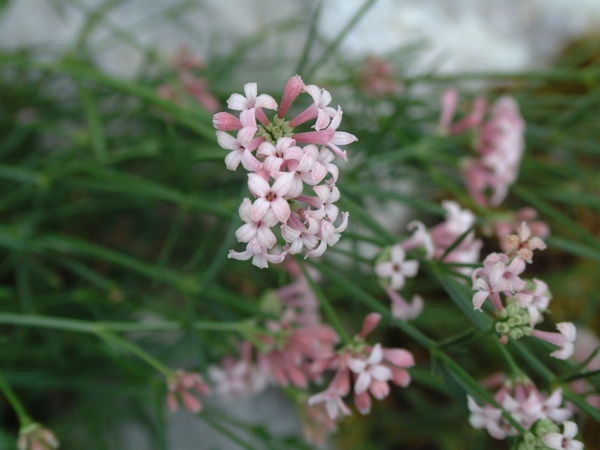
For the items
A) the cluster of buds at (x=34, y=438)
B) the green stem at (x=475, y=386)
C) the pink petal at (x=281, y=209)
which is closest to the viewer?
the pink petal at (x=281, y=209)

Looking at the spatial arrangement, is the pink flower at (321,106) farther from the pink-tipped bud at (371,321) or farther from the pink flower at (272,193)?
the pink-tipped bud at (371,321)

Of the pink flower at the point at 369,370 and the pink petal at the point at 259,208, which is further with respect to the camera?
the pink flower at the point at 369,370

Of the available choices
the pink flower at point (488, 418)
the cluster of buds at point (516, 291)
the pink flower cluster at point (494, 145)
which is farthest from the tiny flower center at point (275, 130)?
the pink flower cluster at point (494, 145)

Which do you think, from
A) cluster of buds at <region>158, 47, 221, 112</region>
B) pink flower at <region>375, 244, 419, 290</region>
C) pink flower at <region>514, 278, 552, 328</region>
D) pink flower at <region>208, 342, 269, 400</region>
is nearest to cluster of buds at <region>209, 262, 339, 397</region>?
pink flower at <region>208, 342, 269, 400</region>

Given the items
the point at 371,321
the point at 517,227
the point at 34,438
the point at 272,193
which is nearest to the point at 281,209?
the point at 272,193

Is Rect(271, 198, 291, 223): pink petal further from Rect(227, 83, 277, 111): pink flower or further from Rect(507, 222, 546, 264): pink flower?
Rect(507, 222, 546, 264): pink flower

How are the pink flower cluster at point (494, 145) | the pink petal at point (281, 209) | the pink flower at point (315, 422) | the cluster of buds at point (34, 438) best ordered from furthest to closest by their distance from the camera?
the pink flower cluster at point (494, 145), the pink flower at point (315, 422), the cluster of buds at point (34, 438), the pink petal at point (281, 209)
